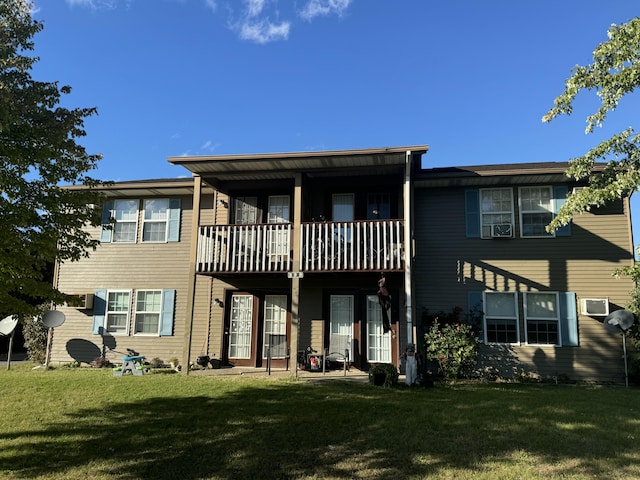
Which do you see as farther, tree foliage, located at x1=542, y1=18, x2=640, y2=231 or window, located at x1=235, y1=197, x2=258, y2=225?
window, located at x1=235, y1=197, x2=258, y2=225

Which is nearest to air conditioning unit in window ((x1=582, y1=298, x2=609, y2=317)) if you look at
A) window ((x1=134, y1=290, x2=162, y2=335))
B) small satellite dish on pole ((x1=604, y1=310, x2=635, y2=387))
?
small satellite dish on pole ((x1=604, y1=310, x2=635, y2=387))

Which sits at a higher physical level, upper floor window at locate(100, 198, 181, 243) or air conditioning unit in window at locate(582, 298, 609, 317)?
upper floor window at locate(100, 198, 181, 243)

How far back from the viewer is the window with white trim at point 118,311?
43.0 ft

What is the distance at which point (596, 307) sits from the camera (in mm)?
10695

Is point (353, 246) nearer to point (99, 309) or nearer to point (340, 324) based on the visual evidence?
point (340, 324)

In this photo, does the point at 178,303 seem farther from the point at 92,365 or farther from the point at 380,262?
the point at 380,262

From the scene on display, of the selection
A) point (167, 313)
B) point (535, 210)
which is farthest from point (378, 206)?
point (167, 313)

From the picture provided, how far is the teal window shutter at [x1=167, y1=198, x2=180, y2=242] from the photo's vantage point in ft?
43.4

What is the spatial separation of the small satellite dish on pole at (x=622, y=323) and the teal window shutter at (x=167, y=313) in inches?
443

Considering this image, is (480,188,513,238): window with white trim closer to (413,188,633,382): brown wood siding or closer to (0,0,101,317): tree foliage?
(413,188,633,382): brown wood siding

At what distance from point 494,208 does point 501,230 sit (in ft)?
2.04

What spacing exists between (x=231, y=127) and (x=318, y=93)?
150 inches

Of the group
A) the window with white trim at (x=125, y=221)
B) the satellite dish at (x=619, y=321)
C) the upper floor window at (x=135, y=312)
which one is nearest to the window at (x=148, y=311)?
the upper floor window at (x=135, y=312)

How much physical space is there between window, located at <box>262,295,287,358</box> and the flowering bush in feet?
12.7
